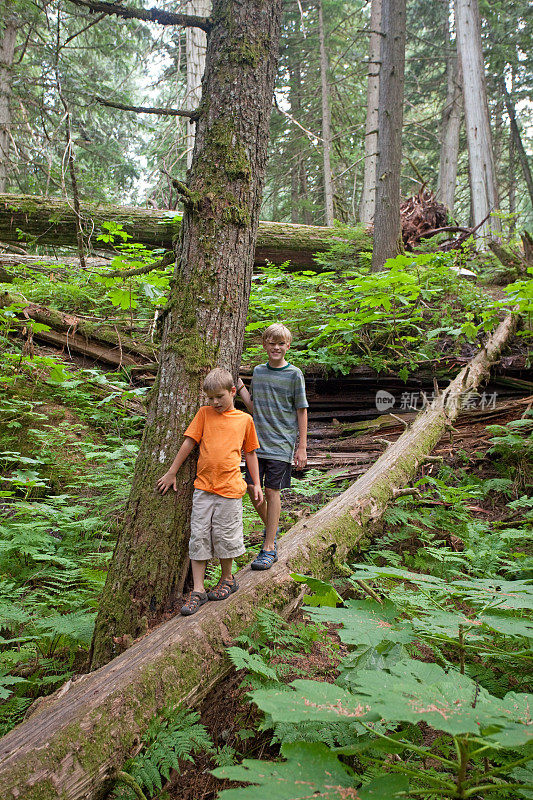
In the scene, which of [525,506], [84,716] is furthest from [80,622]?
[525,506]

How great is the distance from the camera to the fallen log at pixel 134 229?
29.5ft

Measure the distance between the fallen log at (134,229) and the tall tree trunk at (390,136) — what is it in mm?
1569

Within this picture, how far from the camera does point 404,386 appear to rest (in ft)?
23.4

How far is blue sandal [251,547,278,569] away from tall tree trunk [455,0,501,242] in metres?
12.6

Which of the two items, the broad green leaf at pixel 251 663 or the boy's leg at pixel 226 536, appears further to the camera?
the boy's leg at pixel 226 536

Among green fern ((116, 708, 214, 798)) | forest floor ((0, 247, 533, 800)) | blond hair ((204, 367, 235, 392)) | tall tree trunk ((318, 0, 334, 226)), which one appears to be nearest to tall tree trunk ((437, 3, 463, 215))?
tall tree trunk ((318, 0, 334, 226))

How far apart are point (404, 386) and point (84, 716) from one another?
6.18 m

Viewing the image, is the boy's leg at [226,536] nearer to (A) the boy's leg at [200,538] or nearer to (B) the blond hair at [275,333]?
(A) the boy's leg at [200,538]

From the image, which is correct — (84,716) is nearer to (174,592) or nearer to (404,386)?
(174,592)

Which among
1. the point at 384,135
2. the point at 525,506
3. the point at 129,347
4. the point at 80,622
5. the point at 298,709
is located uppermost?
the point at 384,135

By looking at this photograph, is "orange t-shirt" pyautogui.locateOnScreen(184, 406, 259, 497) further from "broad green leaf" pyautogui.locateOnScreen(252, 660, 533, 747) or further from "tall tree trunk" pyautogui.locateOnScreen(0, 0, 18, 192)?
"tall tree trunk" pyautogui.locateOnScreen(0, 0, 18, 192)

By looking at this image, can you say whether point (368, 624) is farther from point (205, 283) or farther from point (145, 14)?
point (145, 14)

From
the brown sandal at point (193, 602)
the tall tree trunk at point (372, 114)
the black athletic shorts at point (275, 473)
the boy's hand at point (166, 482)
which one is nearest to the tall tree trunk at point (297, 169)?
the tall tree trunk at point (372, 114)

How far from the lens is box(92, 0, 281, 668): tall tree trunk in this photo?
2828 millimetres
